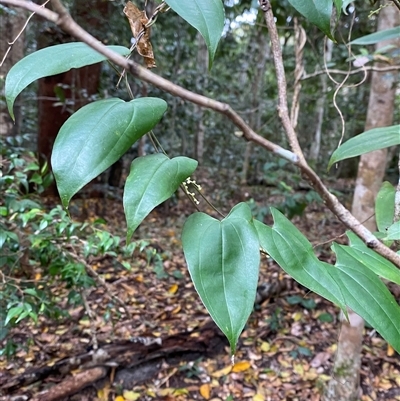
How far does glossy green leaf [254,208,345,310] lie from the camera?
29cm

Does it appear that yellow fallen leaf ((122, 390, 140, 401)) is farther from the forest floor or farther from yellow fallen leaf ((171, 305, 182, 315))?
yellow fallen leaf ((171, 305, 182, 315))

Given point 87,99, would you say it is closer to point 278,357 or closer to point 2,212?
point 2,212

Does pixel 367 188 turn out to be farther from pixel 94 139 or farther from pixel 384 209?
pixel 94 139

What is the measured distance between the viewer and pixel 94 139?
28cm

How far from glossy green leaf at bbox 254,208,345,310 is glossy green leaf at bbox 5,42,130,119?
225 millimetres

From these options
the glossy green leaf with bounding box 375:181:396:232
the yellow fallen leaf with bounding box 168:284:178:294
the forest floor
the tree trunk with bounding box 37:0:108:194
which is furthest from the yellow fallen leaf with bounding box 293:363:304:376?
the tree trunk with bounding box 37:0:108:194

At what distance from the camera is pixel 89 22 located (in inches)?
86.8

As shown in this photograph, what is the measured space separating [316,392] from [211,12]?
4.82 feet

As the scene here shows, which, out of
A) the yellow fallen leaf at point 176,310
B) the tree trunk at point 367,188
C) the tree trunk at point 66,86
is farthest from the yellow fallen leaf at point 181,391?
the tree trunk at point 66,86

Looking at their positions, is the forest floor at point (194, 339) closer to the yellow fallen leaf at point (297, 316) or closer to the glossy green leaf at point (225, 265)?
the yellow fallen leaf at point (297, 316)

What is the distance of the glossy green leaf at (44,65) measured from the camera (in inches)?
11.8

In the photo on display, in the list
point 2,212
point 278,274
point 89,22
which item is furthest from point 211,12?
point 89,22

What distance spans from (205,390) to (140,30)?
1.38m

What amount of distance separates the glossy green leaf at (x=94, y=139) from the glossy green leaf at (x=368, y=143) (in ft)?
0.83
